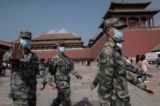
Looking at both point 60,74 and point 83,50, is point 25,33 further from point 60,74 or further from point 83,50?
point 83,50

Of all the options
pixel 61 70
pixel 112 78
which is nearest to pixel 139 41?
pixel 61 70

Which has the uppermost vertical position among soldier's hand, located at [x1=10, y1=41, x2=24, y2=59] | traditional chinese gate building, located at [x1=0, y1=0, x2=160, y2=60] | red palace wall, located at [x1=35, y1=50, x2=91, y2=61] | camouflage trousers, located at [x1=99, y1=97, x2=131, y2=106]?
traditional chinese gate building, located at [x1=0, y1=0, x2=160, y2=60]

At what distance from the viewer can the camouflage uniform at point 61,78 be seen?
3119mm

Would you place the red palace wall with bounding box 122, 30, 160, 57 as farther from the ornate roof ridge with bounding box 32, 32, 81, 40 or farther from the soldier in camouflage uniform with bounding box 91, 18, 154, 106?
the soldier in camouflage uniform with bounding box 91, 18, 154, 106

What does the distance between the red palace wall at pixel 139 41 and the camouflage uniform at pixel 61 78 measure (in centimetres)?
2318

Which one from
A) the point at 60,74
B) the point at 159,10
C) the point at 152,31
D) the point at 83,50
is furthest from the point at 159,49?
the point at 60,74

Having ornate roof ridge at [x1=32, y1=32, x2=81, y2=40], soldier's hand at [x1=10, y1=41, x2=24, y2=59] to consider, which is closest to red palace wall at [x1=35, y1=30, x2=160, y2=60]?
ornate roof ridge at [x1=32, y1=32, x2=81, y2=40]

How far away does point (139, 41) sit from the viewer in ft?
85.5

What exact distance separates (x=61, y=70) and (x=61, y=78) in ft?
0.49

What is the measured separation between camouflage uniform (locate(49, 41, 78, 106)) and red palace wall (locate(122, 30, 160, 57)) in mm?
23176

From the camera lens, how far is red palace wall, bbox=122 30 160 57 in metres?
25.6

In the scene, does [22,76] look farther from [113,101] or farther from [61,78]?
[113,101]

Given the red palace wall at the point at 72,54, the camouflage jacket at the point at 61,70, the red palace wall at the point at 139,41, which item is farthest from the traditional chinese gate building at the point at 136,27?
the camouflage jacket at the point at 61,70

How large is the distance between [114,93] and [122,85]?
0.42 feet
